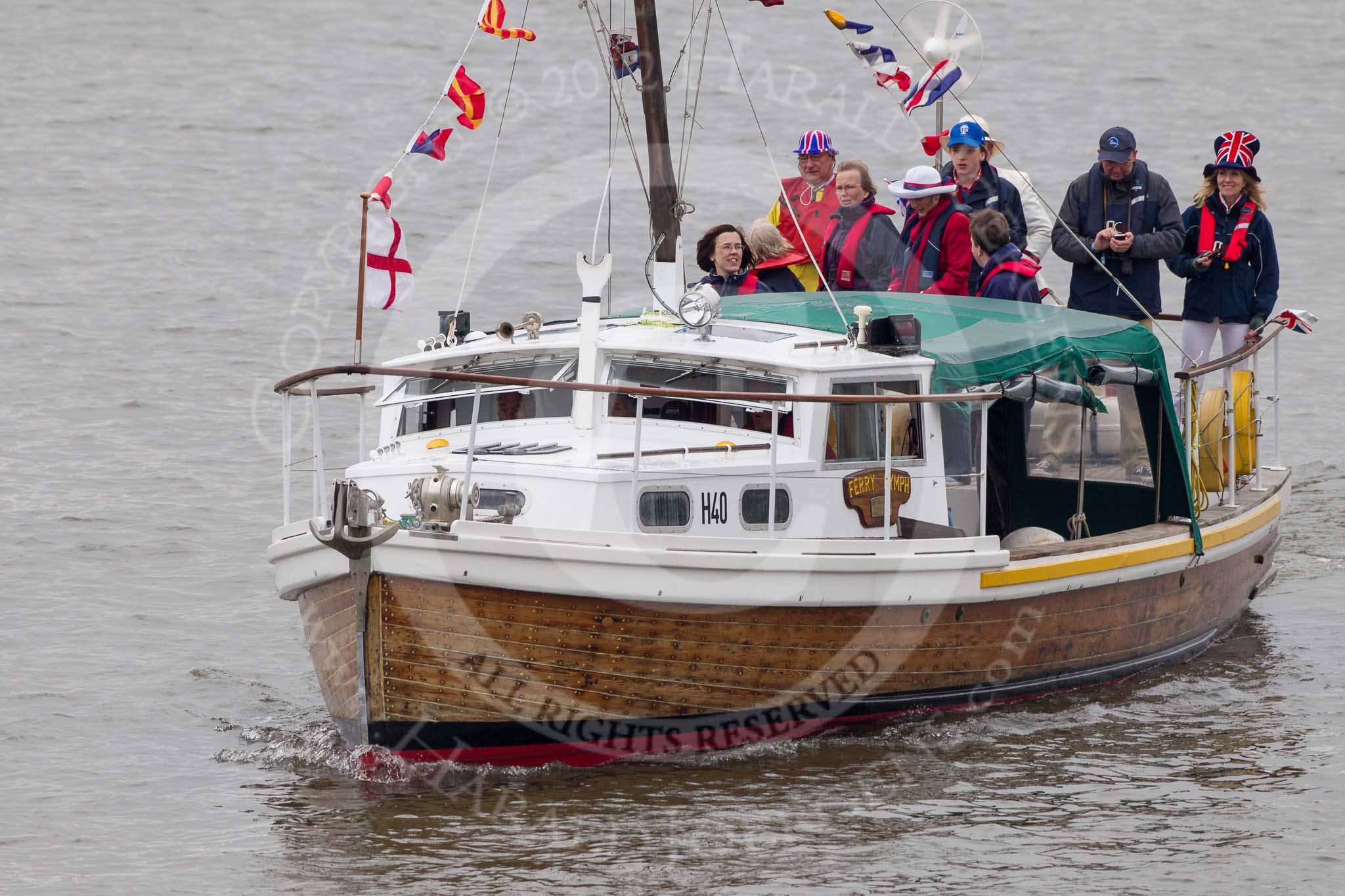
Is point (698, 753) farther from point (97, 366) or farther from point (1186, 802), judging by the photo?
point (97, 366)

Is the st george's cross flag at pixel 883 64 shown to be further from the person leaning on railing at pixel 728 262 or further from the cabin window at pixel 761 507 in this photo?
the cabin window at pixel 761 507

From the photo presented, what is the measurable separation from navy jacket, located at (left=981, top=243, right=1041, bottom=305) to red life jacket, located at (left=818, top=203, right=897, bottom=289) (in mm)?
912

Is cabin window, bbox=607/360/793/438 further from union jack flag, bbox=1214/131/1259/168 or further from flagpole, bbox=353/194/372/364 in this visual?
union jack flag, bbox=1214/131/1259/168

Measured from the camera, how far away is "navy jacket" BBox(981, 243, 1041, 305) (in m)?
13.0

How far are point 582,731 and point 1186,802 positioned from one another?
3.49m

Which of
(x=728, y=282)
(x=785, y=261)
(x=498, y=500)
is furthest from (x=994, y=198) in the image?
(x=498, y=500)

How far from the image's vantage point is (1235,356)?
13648mm

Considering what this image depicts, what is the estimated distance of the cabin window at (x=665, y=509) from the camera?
1055cm

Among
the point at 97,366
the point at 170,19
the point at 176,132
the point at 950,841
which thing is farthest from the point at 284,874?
the point at 170,19

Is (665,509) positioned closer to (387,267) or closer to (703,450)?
(703,450)

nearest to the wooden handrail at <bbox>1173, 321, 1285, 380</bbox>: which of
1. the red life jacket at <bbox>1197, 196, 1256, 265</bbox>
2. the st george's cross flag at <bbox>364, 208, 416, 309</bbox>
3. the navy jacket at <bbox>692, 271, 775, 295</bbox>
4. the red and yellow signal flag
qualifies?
the red life jacket at <bbox>1197, 196, 1256, 265</bbox>

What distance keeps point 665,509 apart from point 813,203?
409cm

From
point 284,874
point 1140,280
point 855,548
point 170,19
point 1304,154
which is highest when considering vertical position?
point 170,19

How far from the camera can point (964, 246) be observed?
43.1 ft
